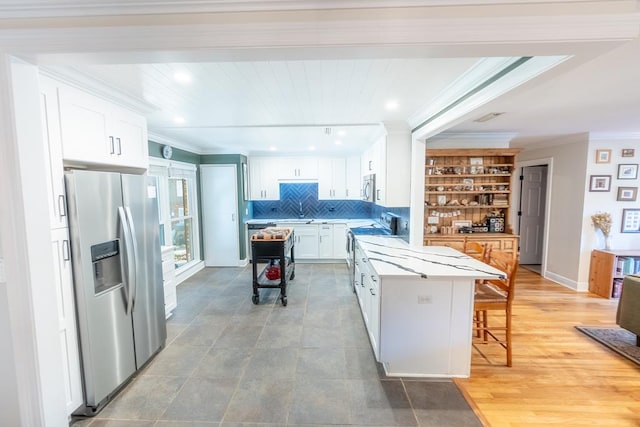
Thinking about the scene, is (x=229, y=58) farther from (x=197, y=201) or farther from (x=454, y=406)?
(x=197, y=201)

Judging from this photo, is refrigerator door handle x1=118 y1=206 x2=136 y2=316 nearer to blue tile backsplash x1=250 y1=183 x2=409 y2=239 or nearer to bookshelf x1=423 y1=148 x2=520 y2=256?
bookshelf x1=423 y1=148 x2=520 y2=256

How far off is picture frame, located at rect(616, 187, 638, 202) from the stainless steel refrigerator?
626cm

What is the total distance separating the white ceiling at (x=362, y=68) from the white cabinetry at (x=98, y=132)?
17 centimetres

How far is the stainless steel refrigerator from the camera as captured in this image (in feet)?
6.06

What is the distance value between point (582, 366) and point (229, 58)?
3.70m

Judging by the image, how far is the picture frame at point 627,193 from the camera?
4.11m

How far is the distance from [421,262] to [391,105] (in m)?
1.54

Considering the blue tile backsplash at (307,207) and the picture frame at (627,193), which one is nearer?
the picture frame at (627,193)

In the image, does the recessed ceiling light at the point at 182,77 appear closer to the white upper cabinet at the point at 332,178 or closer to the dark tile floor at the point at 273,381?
the dark tile floor at the point at 273,381

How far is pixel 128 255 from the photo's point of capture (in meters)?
2.15

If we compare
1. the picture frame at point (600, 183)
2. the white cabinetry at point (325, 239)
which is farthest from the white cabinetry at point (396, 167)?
the picture frame at point (600, 183)

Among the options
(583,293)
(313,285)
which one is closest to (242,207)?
(313,285)

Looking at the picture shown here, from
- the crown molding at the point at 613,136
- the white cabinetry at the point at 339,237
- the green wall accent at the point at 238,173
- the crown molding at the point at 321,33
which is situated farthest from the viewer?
the white cabinetry at the point at 339,237

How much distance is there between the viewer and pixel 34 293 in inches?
58.4
